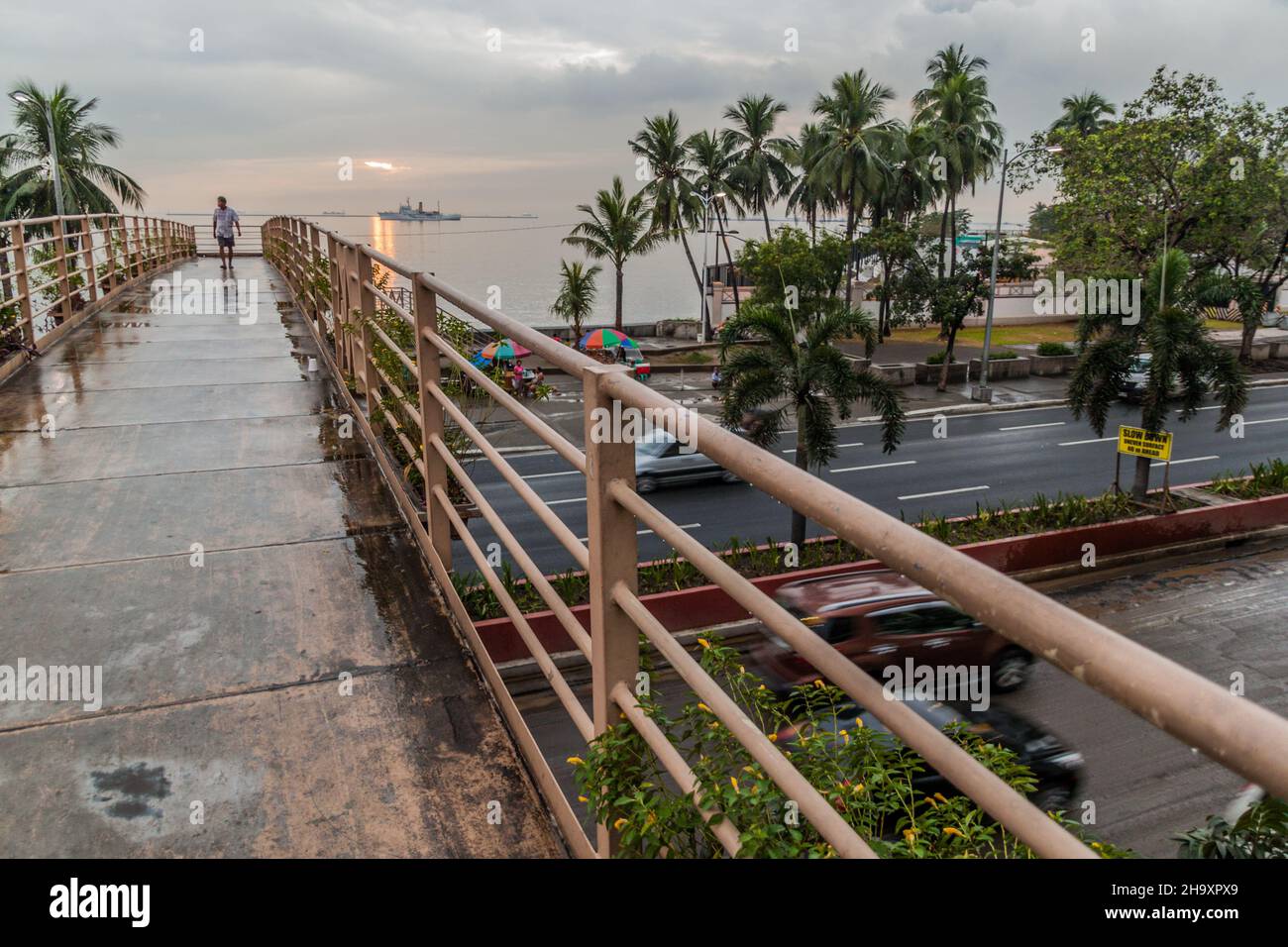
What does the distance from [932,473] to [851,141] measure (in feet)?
112

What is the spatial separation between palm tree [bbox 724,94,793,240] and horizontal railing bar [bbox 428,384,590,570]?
188 feet

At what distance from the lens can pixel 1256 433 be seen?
98.6 feet

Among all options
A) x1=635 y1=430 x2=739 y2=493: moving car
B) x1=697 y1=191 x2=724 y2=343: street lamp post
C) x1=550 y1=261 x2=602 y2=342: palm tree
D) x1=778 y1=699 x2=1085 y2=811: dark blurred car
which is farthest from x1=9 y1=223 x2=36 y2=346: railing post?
x1=697 y1=191 x2=724 y2=343: street lamp post

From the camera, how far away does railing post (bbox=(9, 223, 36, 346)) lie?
32.7 ft

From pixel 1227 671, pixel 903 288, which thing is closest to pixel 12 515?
pixel 1227 671

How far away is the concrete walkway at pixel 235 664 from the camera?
2643 mm

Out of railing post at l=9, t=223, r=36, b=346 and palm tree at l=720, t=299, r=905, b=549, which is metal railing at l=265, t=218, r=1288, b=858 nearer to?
railing post at l=9, t=223, r=36, b=346

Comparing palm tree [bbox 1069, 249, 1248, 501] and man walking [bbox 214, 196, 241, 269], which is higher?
man walking [bbox 214, 196, 241, 269]

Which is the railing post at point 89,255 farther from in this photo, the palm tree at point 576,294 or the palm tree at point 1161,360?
the palm tree at point 576,294

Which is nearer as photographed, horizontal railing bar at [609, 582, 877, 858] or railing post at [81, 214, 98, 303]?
horizontal railing bar at [609, 582, 877, 858]

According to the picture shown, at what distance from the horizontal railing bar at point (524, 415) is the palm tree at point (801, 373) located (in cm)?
1542

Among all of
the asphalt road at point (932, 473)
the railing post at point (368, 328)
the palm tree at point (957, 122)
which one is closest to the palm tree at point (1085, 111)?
the palm tree at point (957, 122)

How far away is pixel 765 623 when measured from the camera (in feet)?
5.22

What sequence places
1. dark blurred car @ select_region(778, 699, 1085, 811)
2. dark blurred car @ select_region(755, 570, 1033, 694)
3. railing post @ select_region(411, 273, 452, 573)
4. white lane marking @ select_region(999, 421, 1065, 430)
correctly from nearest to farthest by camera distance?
railing post @ select_region(411, 273, 452, 573)
dark blurred car @ select_region(778, 699, 1085, 811)
dark blurred car @ select_region(755, 570, 1033, 694)
white lane marking @ select_region(999, 421, 1065, 430)
